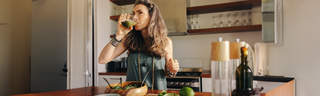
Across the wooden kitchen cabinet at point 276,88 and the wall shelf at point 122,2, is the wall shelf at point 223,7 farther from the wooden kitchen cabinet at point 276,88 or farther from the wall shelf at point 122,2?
the wooden kitchen cabinet at point 276,88

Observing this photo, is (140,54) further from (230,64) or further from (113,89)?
(230,64)

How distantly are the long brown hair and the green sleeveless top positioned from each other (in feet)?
0.16

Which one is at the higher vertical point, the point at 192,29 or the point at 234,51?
the point at 192,29

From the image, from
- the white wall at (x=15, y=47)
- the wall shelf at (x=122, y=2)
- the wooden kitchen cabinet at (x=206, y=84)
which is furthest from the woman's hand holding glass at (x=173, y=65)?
the white wall at (x=15, y=47)

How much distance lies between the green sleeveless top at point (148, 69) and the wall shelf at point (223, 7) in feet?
5.14

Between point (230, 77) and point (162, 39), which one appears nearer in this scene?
point (230, 77)

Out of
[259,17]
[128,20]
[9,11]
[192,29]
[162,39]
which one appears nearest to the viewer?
[128,20]

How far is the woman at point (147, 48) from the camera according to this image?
1.40 metres

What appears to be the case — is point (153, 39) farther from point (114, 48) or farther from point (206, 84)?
point (206, 84)

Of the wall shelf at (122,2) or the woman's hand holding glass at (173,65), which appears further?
the wall shelf at (122,2)

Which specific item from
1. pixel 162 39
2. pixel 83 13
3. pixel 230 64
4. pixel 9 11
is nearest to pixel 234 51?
pixel 230 64

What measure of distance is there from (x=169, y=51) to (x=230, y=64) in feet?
2.45

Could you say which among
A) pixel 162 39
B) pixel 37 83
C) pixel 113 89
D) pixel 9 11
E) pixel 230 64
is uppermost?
pixel 9 11

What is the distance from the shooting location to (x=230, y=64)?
0.79 metres
